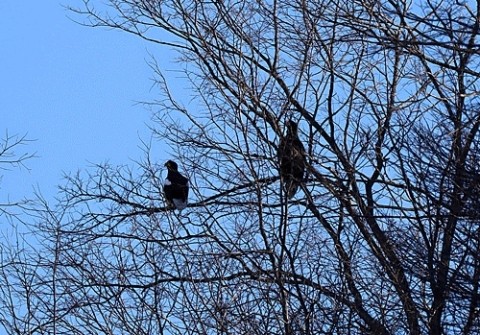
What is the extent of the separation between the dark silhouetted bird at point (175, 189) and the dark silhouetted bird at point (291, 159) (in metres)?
0.77

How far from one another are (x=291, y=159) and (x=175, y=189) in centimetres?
252

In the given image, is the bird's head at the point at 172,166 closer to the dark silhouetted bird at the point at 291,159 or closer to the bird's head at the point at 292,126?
the dark silhouetted bird at the point at 291,159

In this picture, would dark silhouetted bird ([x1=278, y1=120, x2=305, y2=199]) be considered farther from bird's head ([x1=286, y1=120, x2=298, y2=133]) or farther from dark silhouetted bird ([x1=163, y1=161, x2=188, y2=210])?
dark silhouetted bird ([x1=163, y1=161, x2=188, y2=210])

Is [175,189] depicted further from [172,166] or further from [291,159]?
[291,159]

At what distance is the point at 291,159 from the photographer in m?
8.36

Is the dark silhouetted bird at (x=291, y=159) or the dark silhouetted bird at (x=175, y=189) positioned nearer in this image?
the dark silhouetted bird at (x=291, y=159)

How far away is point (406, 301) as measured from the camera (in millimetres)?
7797

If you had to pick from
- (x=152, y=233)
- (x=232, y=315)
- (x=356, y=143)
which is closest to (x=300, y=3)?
(x=356, y=143)

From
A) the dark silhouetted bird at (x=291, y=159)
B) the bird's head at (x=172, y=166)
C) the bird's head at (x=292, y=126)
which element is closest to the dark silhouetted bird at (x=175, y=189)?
the bird's head at (x=172, y=166)

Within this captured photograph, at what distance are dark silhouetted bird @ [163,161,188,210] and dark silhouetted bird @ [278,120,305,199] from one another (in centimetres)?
77

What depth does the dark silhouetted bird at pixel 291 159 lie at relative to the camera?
25.8 feet

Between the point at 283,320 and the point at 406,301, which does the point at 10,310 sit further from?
the point at 406,301

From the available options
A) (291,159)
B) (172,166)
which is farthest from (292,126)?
(172,166)

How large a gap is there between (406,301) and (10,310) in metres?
2.30
